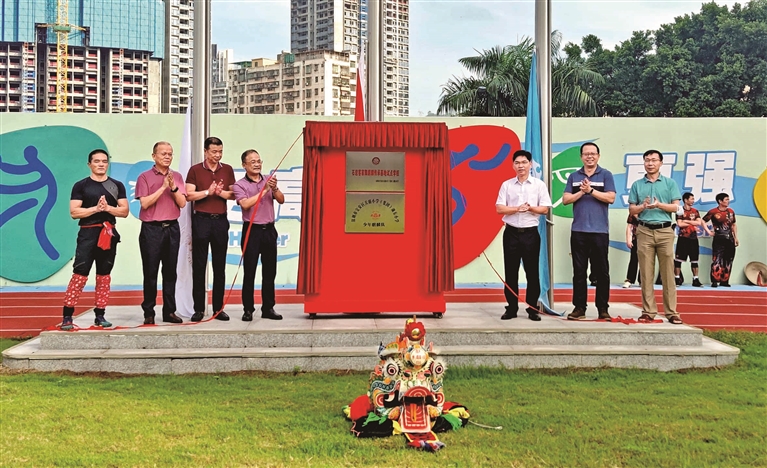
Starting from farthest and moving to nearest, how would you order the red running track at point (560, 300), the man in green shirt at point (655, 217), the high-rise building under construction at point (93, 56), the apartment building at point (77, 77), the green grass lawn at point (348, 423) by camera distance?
1. the apartment building at point (77, 77)
2. the high-rise building under construction at point (93, 56)
3. the red running track at point (560, 300)
4. the man in green shirt at point (655, 217)
5. the green grass lawn at point (348, 423)

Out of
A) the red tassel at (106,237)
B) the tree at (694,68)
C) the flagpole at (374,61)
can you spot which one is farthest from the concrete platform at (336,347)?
the tree at (694,68)

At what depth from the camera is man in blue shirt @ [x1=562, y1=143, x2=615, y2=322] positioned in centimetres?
708

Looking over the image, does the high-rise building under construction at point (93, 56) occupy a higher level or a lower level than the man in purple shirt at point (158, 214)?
higher

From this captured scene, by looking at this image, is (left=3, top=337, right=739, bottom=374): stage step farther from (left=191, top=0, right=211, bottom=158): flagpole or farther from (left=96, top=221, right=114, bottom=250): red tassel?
(left=191, top=0, right=211, bottom=158): flagpole

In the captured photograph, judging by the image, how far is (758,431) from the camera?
4633 millimetres

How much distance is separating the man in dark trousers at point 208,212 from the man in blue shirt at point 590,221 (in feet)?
10.1

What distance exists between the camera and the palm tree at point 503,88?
27.9 meters

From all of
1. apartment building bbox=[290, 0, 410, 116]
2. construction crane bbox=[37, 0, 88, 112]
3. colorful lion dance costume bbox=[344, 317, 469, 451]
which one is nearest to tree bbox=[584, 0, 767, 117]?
apartment building bbox=[290, 0, 410, 116]

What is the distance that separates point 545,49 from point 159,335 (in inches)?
182

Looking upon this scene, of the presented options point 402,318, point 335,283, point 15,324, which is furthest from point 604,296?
point 15,324

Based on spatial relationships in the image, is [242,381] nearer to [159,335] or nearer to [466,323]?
[159,335]

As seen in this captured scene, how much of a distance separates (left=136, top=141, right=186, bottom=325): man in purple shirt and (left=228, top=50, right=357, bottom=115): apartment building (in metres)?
45.0

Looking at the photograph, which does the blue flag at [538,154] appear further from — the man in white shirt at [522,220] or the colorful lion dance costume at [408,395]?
the colorful lion dance costume at [408,395]

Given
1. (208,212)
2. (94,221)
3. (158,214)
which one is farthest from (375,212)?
(94,221)
